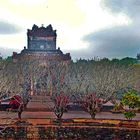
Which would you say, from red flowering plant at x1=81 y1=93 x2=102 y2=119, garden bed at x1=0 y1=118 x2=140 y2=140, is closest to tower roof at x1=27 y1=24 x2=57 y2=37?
red flowering plant at x1=81 y1=93 x2=102 y2=119

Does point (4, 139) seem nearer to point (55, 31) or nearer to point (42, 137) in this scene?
point (42, 137)

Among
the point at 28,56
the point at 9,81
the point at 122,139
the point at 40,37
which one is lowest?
the point at 122,139

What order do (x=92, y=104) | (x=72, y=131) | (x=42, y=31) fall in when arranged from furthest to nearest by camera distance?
(x=42, y=31)
(x=92, y=104)
(x=72, y=131)

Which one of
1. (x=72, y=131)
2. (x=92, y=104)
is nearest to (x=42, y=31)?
(x=92, y=104)

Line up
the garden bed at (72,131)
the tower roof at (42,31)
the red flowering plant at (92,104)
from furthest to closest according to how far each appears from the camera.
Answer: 1. the tower roof at (42,31)
2. the red flowering plant at (92,104)
3. the garden bed at (72,131)

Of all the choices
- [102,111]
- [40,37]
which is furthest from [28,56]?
[102,111]

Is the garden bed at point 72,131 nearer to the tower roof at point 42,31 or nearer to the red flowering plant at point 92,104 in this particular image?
the red flowering plant at point 92,104

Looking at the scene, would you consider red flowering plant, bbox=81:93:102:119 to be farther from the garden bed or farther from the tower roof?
the tower roof

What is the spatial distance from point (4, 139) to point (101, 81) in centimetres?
1984

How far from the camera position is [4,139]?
25844mm

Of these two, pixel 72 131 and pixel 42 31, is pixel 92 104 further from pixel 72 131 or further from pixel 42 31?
pixel 42 31

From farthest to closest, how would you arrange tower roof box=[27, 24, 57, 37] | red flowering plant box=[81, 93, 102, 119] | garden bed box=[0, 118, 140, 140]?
tower roof box=[27, 24, 57, 37] < red flowering plant box=[81, 93, 102, 119] < garden bed box=[0, 118, 140, 140]

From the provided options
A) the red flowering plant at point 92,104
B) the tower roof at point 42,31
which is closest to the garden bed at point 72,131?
the red flowering plant at point 92,104

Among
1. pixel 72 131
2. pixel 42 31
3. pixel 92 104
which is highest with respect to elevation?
pixel 42 31
